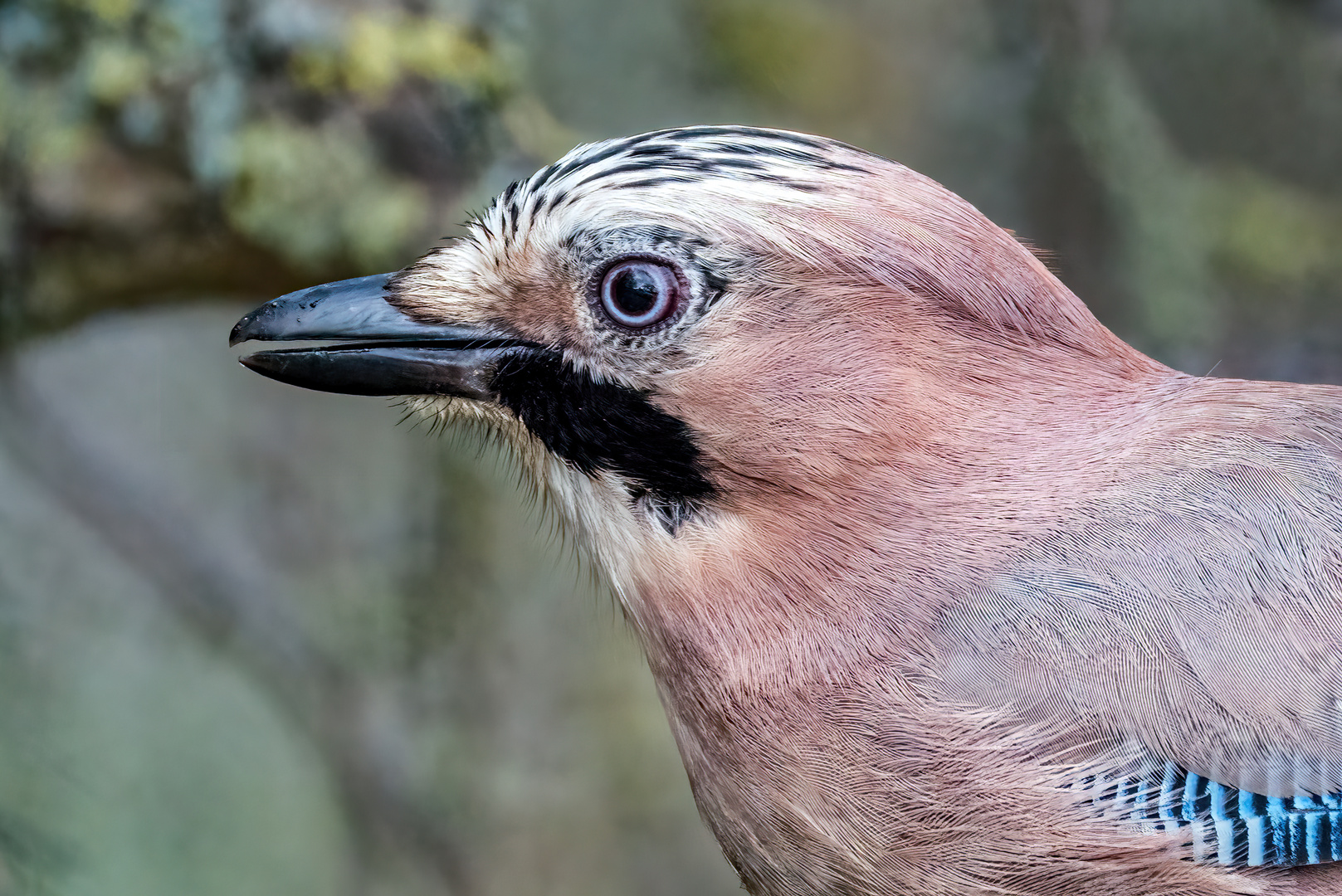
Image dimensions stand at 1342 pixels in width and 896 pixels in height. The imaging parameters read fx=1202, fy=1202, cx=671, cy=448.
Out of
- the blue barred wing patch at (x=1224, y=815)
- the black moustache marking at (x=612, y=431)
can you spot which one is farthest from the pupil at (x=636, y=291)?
the blue barred wing patch at (x=1224, y=815)

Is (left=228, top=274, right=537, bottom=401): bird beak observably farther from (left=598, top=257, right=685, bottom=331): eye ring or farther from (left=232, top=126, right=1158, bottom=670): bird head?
(left=598, top=257, right=685, bottom=331): eye ring

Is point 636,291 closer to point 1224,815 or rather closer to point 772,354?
point 772,354

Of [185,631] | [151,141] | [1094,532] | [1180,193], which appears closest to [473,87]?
[151,141]

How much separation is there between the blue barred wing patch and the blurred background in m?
2.90

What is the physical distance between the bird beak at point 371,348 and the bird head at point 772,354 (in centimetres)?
4

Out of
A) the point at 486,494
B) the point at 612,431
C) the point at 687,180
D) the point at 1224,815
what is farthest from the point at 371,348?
the point at 486,494

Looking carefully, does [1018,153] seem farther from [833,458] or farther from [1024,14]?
[833,458]

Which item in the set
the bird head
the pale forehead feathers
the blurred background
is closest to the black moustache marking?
the bird head

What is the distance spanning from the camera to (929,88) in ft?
17.6

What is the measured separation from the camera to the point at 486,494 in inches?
183

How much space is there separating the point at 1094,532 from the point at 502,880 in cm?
404

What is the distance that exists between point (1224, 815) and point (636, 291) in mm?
1057

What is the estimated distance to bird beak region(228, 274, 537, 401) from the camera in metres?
1.86

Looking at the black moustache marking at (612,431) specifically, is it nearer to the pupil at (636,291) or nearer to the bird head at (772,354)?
the bird head at (772,354)
